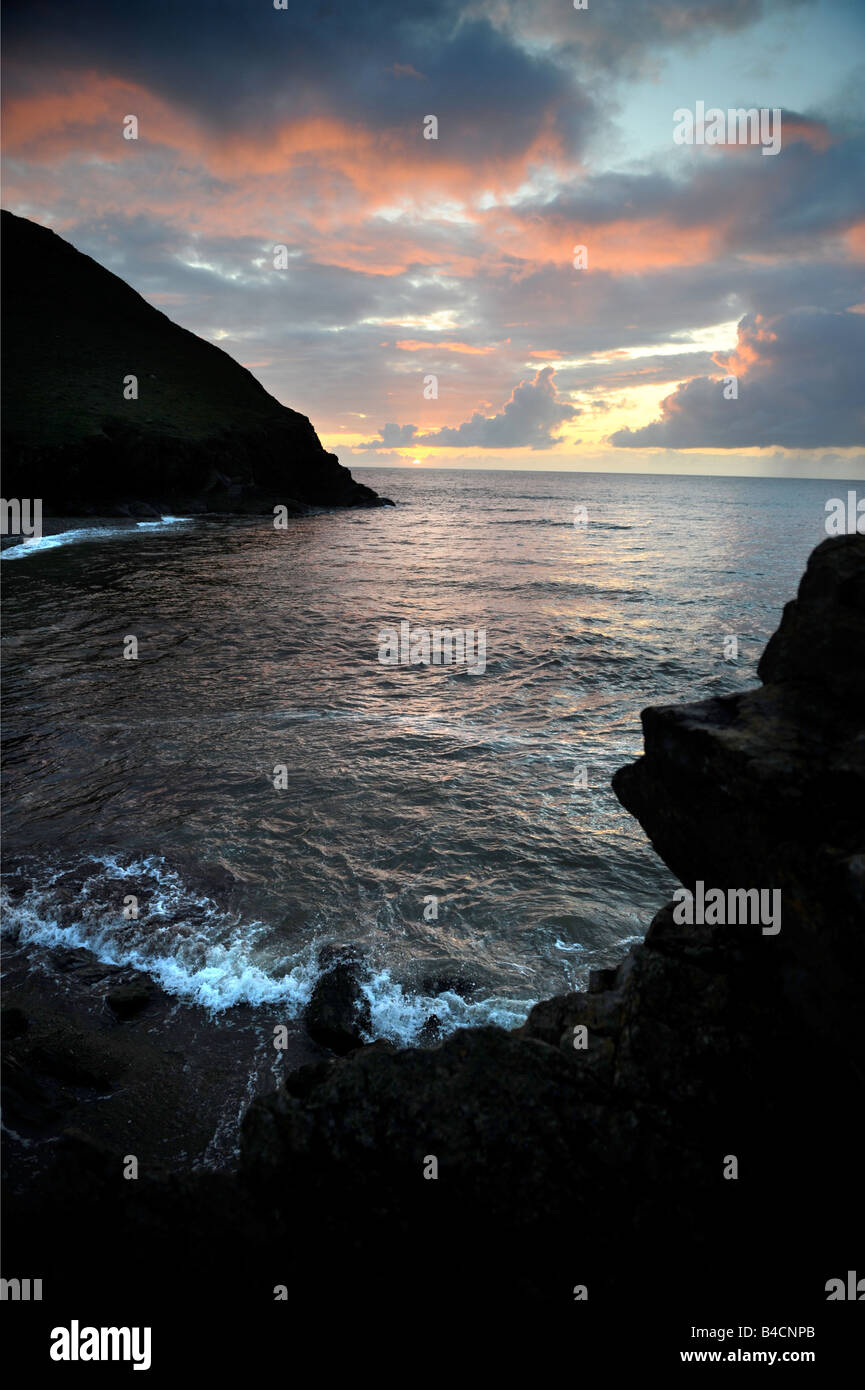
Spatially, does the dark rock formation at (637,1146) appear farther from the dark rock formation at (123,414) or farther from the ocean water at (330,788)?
the dark rock formation at (123,414)

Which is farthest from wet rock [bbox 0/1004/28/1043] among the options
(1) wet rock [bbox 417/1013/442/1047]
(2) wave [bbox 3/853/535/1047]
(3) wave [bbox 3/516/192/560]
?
(3) wave [bbox 3/516/192/560]

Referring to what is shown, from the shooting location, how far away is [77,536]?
55844 millimetres

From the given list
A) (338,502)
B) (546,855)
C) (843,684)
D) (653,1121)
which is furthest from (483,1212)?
(338,502)

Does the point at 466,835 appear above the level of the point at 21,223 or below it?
below

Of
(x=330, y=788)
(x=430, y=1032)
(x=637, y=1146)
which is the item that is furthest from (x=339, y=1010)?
Result: (x=330, y=788)

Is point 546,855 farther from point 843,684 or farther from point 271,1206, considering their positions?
point 271,1206

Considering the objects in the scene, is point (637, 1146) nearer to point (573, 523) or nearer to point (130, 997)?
point (130, 997)

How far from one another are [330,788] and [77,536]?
52.7m

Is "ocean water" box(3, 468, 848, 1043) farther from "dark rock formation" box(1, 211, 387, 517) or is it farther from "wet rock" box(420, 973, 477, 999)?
"dark rock formation" box(1, 211, 387, 517)

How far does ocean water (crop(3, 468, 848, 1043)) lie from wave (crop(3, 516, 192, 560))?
13010mm

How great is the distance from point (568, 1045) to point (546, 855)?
250 inches

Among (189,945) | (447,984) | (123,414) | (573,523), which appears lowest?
(447,984)
